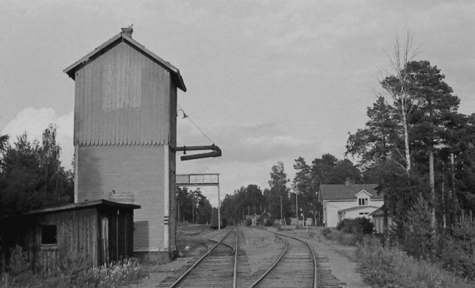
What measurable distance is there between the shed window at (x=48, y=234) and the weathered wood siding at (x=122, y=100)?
7.58 metres

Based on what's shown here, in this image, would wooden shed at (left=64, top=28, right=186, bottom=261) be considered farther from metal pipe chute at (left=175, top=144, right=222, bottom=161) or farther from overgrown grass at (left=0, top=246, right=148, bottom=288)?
overgrown grass at (left=0, top=246, right=148, bottom=288)

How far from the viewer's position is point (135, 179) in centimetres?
2761

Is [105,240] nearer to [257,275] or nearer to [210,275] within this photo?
[210,275]

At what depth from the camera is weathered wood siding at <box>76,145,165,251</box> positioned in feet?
89.6

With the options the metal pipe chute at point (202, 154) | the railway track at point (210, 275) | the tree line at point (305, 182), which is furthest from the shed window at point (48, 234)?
the tree line at point (305, 182)

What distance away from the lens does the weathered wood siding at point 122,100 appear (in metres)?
Answer: 27.7

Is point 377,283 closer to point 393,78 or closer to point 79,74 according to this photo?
point 79,74

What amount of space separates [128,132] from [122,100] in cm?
148

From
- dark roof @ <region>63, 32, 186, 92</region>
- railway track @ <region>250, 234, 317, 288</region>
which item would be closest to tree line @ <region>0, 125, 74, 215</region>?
dark roof @ <region>63, 32, 186, 92</region>

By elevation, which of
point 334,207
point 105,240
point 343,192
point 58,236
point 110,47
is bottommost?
point 105,240

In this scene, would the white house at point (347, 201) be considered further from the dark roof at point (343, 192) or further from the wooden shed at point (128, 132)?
the wooden shed at point (128, 132)

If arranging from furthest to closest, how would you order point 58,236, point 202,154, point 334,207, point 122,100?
point 334,207, point 202,154, point 122,100, point 58,236

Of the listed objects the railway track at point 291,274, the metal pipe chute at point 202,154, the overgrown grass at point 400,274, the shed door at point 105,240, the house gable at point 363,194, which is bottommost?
the railway track at point 291,274

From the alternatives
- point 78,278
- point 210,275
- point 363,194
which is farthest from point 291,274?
point 363,194
